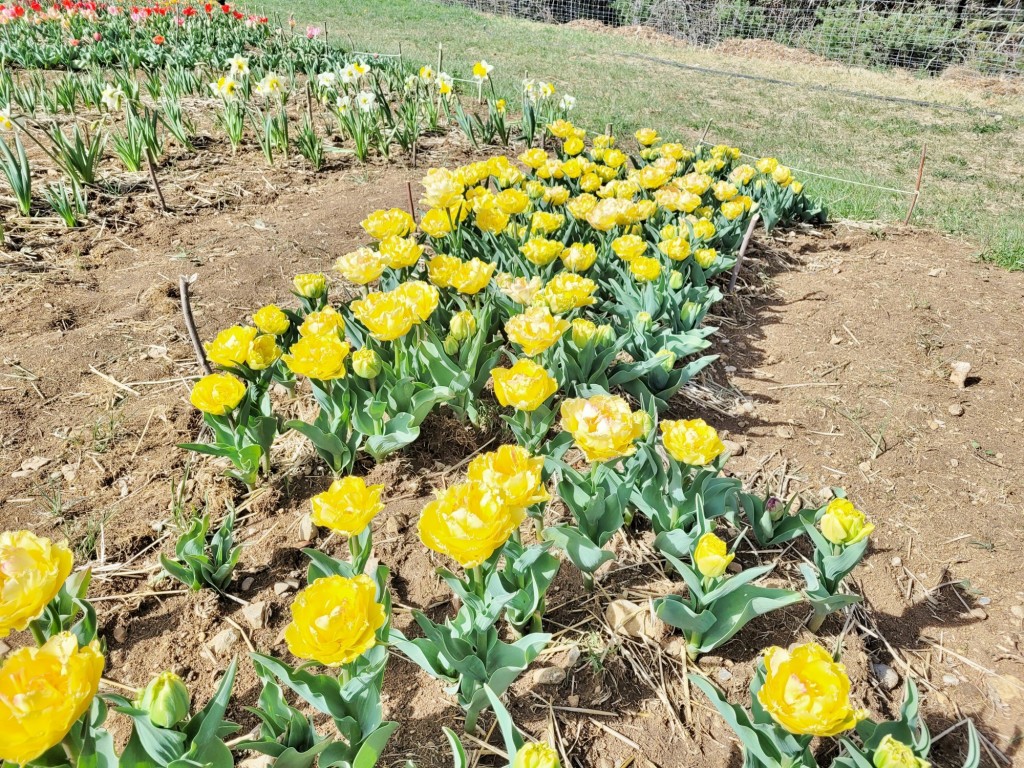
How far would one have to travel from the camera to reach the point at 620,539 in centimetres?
189

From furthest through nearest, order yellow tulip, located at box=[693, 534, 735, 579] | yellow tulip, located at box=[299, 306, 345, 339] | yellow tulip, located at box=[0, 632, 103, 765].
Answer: yellow tulip, located at box=[299, 306, 345, 339]
yellow tulip, located at box=[693, 534, 735, 579]
yellow tulip, located at box=[0, 632, 103, 765]

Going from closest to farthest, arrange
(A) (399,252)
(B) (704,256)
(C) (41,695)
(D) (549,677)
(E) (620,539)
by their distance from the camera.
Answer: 1. (C) (41,695)
2. (D) (549,677)
3. (E) (620,539)
4. (A) (399,252)
5. (B) (704,256)

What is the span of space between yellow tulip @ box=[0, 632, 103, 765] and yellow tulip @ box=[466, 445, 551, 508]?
2.16 ft

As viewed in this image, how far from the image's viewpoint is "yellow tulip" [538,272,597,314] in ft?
7.25

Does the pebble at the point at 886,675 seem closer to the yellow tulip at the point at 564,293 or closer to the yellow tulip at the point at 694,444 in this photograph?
the yellow tulip at the point at 694,444

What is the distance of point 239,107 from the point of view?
16.4ft

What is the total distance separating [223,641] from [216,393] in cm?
63

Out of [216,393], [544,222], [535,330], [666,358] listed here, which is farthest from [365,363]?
[544,222]

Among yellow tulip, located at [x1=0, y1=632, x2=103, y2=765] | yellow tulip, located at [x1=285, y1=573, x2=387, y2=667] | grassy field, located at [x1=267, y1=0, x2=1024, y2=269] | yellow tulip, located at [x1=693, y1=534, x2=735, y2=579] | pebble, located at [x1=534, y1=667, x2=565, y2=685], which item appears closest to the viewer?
yellow tulip, located at [x1=0, y1=632, x2=103, y2=765]

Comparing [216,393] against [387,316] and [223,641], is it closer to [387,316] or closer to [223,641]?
[387,316]

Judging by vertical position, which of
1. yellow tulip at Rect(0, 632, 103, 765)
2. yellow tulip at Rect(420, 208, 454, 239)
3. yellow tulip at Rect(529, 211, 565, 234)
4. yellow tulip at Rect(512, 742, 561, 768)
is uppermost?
yellow tulip at Rect(420, 208, 454, 239)

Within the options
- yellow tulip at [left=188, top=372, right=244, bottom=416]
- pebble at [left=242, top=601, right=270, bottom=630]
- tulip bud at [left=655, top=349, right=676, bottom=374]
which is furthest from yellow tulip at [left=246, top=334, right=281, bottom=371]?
tulip bud at [left=655, top=349, right=676, bottom=374]

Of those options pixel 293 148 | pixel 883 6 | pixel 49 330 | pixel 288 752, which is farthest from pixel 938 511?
pixel 883 6

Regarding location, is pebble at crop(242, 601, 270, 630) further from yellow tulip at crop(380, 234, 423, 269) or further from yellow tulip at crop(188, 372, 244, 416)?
yellow tulip at crop(380, 234, 423, 269)
